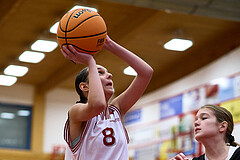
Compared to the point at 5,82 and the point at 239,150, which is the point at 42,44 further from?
the point at 239,150

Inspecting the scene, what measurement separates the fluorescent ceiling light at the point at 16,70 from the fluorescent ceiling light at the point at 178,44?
15.4 feet

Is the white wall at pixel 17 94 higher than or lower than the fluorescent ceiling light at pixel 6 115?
higher

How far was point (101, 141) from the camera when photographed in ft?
11.8

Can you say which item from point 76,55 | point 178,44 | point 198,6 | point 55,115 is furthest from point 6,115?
point 76,55

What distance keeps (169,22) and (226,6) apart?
2.65 meters

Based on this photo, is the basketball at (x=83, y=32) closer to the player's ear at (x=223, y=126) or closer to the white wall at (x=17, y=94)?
the player's ear at (x=223, y=126)

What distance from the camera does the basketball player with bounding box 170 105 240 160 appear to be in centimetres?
394

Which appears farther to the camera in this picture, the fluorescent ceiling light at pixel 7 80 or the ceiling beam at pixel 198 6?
the fluorescent ceiling light at pixel 7 80

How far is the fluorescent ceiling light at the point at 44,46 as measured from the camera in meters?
12.6

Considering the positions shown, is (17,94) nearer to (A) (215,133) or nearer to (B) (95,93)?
(A) (215,133)

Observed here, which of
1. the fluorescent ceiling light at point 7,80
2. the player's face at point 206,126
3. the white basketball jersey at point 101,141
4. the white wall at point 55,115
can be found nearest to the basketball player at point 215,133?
the player's face at point 206,126

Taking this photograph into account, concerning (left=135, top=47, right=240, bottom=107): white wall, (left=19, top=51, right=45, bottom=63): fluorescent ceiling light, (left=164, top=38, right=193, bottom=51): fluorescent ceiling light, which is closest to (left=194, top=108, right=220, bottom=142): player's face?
(left=135, top=47, right=240, bottom=107): white wall

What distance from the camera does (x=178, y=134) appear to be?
12.5 meters

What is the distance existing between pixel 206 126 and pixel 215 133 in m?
0.09
